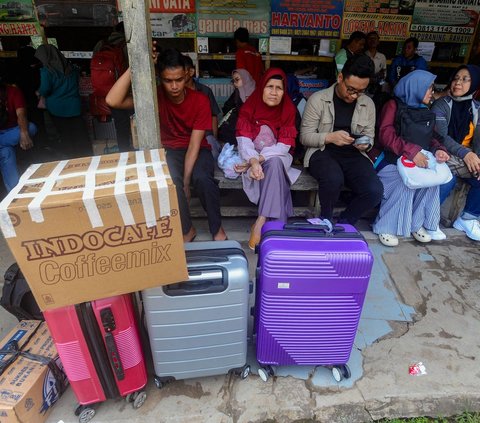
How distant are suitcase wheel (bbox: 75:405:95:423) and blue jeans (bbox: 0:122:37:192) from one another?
2620 mm

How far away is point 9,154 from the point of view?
3.42 meters

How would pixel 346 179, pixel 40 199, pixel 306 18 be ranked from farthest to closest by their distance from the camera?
pixel 306 18 < pixel 346 179 < pixel 40 199

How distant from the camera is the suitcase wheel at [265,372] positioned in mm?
1923

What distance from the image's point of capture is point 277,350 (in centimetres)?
186

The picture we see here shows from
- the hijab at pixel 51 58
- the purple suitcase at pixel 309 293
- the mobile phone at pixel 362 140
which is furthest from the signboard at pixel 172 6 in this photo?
the purple suitcase at pixel 309 293

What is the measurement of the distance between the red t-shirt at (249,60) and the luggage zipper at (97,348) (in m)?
3.64

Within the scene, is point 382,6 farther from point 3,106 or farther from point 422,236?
point 3,106

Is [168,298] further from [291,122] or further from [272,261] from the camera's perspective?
[291,122]

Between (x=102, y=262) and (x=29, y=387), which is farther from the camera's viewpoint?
(x=29, y=387)

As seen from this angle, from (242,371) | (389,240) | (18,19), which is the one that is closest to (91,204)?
(242,371)

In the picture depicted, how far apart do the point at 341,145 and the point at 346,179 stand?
11.5 inches

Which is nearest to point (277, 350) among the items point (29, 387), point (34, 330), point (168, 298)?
point (168, 298)

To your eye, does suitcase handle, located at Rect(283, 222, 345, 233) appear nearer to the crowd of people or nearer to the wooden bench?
the crowd of people

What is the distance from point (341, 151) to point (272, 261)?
1.76 metres
